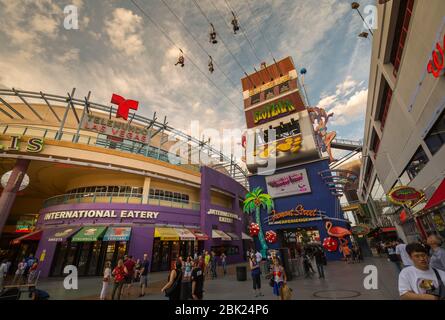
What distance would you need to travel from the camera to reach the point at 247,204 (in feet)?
88.4

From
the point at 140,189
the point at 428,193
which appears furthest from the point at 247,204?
the point at 428,193

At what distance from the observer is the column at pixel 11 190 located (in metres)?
16.1

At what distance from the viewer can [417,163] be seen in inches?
547

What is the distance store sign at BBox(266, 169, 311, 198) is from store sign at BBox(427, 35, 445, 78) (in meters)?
18.0

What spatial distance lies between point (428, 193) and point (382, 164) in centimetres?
1123

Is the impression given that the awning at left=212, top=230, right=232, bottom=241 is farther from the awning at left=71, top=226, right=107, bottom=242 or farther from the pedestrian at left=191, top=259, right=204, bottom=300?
the pedestrian at left=191, top=259, right=204, bottom=300

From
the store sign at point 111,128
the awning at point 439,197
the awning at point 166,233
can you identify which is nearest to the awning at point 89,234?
the awning at point 166,233

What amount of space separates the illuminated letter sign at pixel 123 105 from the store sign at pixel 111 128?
3.42 feet

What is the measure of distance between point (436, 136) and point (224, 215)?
22.6 m

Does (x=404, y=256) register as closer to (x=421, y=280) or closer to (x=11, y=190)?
(x=421, y=280)

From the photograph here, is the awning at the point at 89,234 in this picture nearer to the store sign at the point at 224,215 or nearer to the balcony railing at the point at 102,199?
the balcony railing at the point at 102,199

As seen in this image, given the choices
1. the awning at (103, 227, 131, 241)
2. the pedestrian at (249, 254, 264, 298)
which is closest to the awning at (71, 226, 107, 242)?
the awning at (103, 227, 131, 241)

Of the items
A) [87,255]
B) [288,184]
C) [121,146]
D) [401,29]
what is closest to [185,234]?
[87,255]

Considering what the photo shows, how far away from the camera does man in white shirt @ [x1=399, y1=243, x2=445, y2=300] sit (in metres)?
2.86
